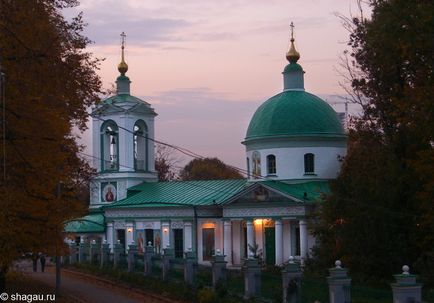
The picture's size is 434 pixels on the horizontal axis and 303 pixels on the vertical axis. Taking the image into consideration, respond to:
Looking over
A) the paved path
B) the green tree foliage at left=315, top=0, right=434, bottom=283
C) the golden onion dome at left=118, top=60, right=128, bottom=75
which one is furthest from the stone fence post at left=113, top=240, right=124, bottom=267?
the golden onion dome at left=118, top=60, right=128, bottom=75

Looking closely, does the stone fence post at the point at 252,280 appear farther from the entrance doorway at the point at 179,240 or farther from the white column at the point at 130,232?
the white column at the point at 130,232

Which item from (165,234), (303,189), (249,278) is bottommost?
(249,278)

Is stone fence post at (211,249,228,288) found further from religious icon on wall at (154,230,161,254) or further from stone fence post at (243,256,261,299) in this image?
religious icon on wall at (154,230,161,254)

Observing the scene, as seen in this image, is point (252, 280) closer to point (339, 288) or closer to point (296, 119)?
point (339, 288)

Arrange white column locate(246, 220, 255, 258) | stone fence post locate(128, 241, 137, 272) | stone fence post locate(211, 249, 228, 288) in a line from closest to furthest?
stone fence post locate(211, 249, 228, 288)
stone fence post locate(128, 241, 137, 272)
white column locate(246, 220, 255, 258)

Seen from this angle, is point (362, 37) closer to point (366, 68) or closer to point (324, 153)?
point (366, 68)

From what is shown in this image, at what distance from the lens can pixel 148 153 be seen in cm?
5616

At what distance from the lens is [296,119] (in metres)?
47.9

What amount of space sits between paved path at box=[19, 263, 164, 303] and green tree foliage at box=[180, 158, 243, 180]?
52.8 meters

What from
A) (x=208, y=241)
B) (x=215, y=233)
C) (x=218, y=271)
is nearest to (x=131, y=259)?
(x=218, y=271)

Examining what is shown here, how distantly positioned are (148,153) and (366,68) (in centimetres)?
2872

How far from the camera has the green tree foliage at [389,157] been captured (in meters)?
22.3

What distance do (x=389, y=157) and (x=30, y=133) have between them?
1361cm

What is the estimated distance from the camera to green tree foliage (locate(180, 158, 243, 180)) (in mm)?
88500
